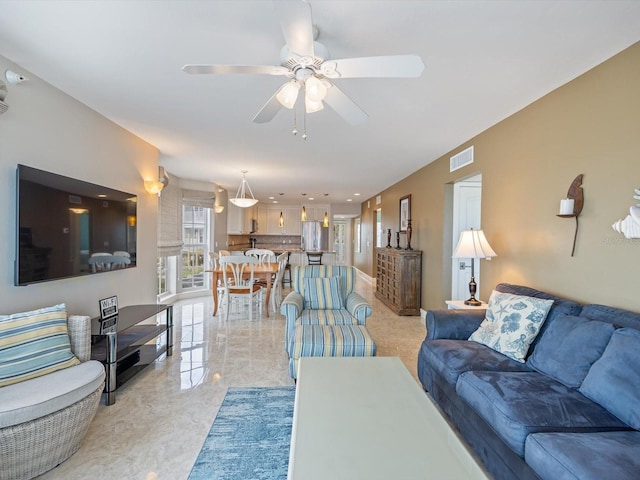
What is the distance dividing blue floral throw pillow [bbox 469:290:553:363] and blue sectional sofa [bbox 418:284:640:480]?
0.05 m

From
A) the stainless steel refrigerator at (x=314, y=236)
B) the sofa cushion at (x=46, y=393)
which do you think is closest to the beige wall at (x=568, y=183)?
the sofa cushion at (x=46, y=393)

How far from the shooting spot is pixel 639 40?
1.82m

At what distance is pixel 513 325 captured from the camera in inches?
86.4

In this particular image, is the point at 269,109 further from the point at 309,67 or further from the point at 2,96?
the point at 2,96

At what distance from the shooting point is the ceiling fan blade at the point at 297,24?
1190 mm

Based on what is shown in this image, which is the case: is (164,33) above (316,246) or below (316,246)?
above

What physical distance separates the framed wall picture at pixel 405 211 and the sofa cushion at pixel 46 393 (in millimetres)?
5107

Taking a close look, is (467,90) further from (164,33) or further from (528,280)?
(164,33)

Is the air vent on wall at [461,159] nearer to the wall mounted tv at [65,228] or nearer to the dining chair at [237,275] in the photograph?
the dining chair at [237,275]

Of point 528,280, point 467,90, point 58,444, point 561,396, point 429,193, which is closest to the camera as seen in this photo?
point 561,396

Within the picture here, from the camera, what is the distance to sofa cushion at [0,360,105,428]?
1.56 metres

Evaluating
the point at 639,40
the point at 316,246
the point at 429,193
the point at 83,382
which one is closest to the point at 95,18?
the point at 83,382

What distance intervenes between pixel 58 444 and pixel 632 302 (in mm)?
3542

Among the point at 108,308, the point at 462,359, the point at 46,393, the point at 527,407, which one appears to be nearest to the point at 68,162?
the point at 108,308
